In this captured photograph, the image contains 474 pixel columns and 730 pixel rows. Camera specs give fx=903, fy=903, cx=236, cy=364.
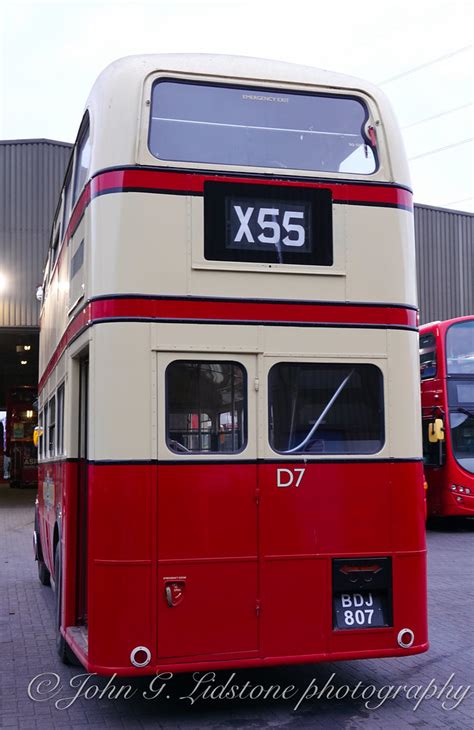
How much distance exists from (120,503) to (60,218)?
4.75m

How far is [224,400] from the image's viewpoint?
5.91 m

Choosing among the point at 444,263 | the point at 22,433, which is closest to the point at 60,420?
the point at 444,263

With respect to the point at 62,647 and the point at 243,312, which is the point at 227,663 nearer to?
the point at 243,312

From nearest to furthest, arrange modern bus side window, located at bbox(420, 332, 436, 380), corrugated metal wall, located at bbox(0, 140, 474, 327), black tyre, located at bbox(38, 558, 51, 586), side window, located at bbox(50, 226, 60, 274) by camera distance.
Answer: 1. side window, located at bbox(50, 226, 60, 274)
2. black tyre, located at bbox(38, 558, 51, 586)
3. modern bus side window, located at bbox(420, 332, 436, 380)
4. corrugated metal wall, located at bbox(0, 140, 474, 327)

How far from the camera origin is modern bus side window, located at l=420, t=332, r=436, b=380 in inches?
706

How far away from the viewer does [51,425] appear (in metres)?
9.65

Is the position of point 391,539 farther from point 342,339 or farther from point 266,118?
point 266,118

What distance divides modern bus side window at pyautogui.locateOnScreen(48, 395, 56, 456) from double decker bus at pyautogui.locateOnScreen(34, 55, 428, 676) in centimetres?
303

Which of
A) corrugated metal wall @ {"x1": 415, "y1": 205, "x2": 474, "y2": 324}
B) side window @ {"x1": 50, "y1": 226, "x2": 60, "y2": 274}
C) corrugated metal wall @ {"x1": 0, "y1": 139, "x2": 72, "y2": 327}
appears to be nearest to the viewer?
side window @ {"x1": 50, "y1": 226, "x2": 60, "y2": 274}

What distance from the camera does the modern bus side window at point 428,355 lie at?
17.9m

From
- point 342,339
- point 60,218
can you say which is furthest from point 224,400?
point 60,218

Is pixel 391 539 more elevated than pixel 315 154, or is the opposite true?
pixel 315 154

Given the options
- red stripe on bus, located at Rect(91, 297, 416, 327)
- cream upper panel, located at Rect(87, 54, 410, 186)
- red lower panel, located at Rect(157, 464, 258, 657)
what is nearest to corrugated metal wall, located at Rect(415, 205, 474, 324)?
cream upper panel, located at Rect(87, 54, 410, 186)

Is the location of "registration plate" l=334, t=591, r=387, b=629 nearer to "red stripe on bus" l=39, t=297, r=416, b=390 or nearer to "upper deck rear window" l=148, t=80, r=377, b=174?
"red stripe on bus" l=39, t=297, r=416, b=390
